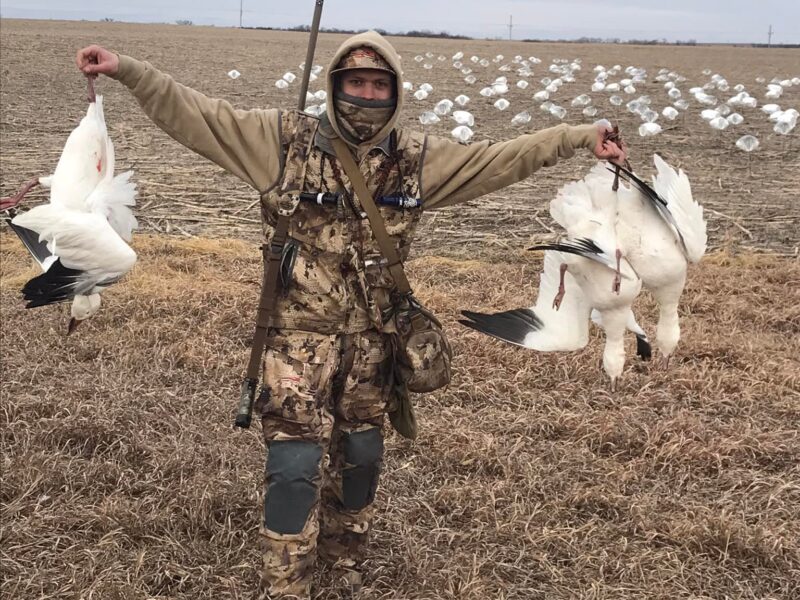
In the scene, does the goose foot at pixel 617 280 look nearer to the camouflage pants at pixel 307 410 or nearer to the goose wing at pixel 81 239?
the camouflage pants at pixel 307 410

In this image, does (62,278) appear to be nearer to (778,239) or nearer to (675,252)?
(675,252)

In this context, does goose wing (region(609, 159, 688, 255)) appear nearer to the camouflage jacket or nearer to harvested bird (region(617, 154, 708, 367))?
harvested bird (region(617, 154, 708, 367))

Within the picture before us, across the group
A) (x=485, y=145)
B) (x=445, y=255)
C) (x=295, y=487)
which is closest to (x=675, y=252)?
(x=485, y=145)

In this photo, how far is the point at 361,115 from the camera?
2.57 meters

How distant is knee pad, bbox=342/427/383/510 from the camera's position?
2.93 metres

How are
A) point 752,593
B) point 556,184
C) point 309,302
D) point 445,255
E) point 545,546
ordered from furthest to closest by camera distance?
1. point 556,184
2. point 445,255
3. point 545,546
4. point 752,593
5. point 309,302

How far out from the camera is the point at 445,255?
7496 mm

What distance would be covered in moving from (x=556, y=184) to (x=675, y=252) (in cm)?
784

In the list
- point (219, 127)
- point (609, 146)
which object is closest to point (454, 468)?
point (609, 146)

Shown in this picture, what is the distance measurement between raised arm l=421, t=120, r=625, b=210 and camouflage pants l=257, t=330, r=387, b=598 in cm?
55

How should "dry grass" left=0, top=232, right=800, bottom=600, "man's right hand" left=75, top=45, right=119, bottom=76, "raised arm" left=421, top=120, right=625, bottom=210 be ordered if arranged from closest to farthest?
"man's right hand" left=75, top=45, right=119, bottom=76, "raised arm" left=421, top=120, right=625, bottom=210, "dry grass" left=0, top=232, right=800, bottom=600

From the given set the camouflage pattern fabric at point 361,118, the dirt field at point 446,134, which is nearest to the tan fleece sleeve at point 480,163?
the camouflage pattern fabric at point 361,118

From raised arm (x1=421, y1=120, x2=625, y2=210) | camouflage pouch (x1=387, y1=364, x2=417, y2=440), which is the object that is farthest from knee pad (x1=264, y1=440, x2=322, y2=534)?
raised arm (x1=421, y1=120, x2=625, y2=210)

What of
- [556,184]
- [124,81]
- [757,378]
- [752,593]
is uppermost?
[124,81]
